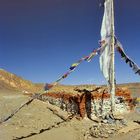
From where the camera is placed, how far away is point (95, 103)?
17.5 meters

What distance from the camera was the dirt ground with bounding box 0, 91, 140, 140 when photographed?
43.8 feet

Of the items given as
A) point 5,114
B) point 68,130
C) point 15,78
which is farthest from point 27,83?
point 68,130

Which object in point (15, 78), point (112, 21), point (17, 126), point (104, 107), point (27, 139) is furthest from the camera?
point (15, 78)

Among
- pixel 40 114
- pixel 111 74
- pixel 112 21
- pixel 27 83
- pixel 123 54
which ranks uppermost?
pixel 27 83

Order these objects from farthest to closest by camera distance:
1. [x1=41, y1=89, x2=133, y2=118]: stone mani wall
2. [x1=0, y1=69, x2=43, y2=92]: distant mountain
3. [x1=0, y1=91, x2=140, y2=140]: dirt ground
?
1. [x1=0, y1=69, x2=43, y2=92]: distant mountain
2. [x1=41, y1=89, x2=133, y2=118]: stone mani wall
3. [x1=0, y1=91, x2=140, y2=140]: dirt ground

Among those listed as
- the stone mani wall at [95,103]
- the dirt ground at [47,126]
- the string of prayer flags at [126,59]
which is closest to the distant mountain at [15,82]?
the dirt ground at [47,126]

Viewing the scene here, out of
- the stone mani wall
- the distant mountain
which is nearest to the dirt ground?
the stone mani wall

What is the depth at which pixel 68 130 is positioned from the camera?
14977 mm

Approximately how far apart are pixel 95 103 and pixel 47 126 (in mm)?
2914

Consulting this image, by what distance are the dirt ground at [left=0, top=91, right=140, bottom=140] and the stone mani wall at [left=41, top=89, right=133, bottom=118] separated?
42cm

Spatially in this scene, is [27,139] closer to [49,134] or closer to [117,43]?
[49,134]

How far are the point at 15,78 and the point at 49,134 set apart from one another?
4886 centimetres

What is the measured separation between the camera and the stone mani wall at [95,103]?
1750 centimetres

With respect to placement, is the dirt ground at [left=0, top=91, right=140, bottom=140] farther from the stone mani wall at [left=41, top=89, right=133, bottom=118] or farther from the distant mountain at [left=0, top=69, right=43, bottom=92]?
the distant mountain at [left=0, top=69, right=43, bottom=92]
